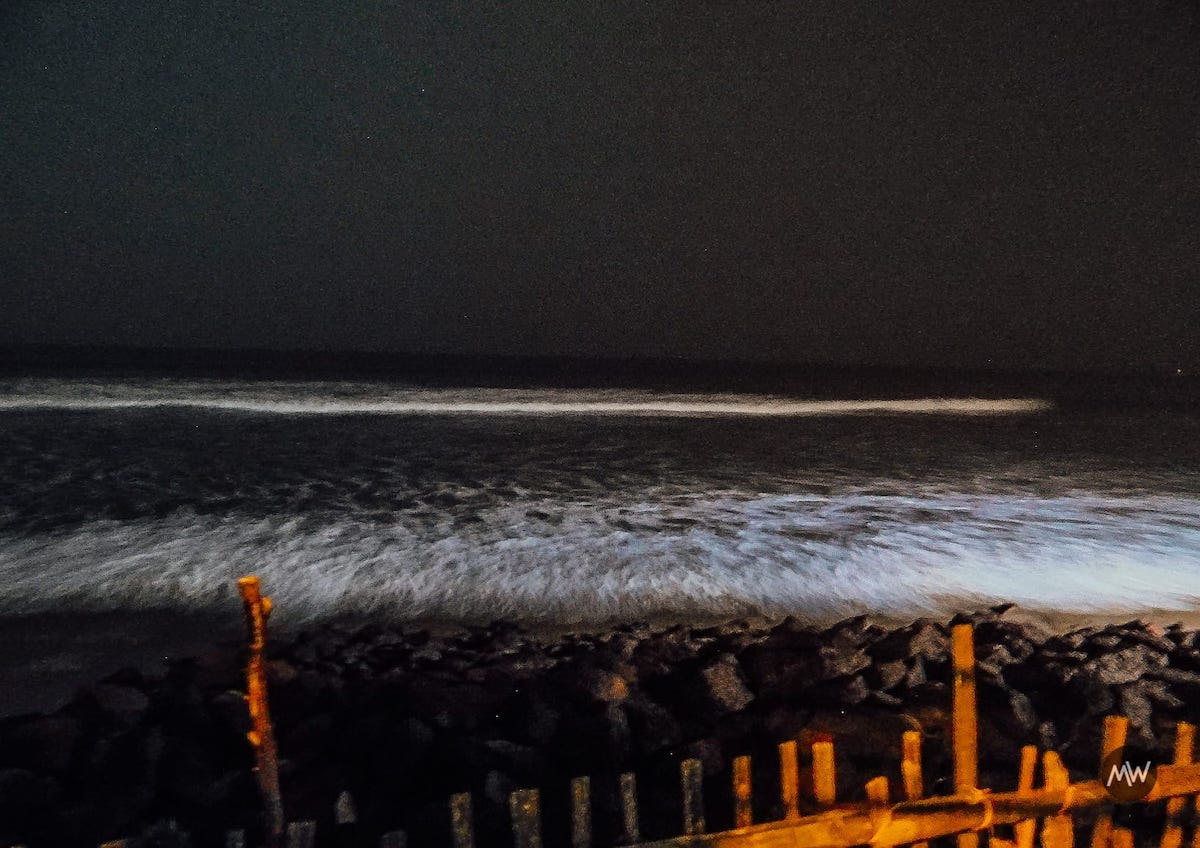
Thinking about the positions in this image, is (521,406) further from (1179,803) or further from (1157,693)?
(1179,803)

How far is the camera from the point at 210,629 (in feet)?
19.1

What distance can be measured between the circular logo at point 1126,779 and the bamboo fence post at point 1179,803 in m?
0.13

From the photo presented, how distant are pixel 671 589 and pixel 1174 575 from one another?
4090 mm

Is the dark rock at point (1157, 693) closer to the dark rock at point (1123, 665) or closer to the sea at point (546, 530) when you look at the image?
the dark rock at point (1123, 665)

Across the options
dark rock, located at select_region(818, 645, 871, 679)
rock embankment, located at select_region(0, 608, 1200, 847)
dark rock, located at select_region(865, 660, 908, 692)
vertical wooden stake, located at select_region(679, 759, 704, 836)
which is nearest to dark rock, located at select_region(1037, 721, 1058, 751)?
rock embankment, located at select_region(0, 608, 1200, 847)

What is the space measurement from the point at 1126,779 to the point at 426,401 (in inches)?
1134

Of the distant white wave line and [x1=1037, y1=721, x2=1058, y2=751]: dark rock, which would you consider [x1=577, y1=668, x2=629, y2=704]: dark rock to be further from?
the distant white wave line

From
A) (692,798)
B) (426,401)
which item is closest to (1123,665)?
(692,798)

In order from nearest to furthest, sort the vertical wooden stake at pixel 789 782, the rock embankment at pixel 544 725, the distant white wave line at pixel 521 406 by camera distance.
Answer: the vertical wooden stake at pixel 789 782 < the rock embankment at pixel 544 725 < the distant white wave line at pixel 521 406

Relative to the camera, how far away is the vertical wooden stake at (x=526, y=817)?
6.63ft

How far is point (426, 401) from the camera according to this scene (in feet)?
98.6

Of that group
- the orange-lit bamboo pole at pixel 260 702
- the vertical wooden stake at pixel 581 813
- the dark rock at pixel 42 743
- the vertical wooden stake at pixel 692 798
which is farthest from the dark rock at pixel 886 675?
the dark rock at pixel 42 743

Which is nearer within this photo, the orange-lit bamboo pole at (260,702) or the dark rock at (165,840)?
the orange-lit bamboo pole at (260,702)

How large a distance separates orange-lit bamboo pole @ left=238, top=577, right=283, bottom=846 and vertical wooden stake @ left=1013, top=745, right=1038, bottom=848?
6.16ft
